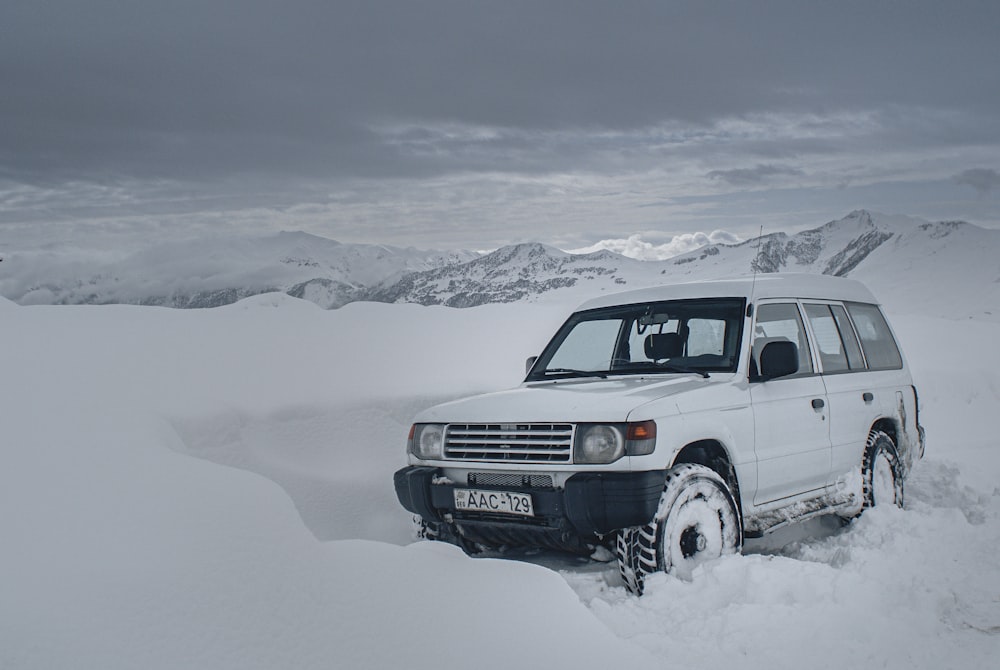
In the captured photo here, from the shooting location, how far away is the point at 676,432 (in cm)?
475

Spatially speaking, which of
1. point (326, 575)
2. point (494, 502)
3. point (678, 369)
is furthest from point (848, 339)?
point (326, 575)

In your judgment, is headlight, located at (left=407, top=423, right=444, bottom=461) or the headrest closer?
headlight, located at (left=407, top=423, right=444, bottom=461)

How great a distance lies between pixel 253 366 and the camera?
9.65 metres

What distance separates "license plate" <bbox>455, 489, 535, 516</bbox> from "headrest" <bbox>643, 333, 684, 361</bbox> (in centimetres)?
166

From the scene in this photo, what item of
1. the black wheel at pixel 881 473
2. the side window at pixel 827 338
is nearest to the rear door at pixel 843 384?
the side window at pixel 827 338

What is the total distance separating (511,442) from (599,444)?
1.82 feet

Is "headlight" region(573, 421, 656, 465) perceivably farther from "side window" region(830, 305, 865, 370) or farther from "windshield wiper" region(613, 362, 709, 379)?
"side window" region(830, 305, 865, 370)

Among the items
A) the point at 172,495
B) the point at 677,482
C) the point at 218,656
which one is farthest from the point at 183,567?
the point at 677,482

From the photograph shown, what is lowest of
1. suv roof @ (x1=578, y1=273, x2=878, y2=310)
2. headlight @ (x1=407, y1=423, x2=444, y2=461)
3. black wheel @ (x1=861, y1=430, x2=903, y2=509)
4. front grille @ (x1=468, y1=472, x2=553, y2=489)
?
black wheel @ (x1=861, y1=430, x2=903, y2=509)

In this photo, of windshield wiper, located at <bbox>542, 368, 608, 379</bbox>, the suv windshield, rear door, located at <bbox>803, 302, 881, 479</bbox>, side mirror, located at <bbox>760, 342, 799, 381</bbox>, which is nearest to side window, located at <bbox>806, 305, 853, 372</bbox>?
rear door, located at <bbox>803, 302, 881, 479</bbox>

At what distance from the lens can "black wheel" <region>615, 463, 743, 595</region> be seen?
452 centimetres

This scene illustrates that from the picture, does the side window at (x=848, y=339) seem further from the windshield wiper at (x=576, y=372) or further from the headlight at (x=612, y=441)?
the headlight at (x=612, y=441)

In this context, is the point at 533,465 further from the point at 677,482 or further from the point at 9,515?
the point at 9,515

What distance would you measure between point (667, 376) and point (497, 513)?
4.82ft
